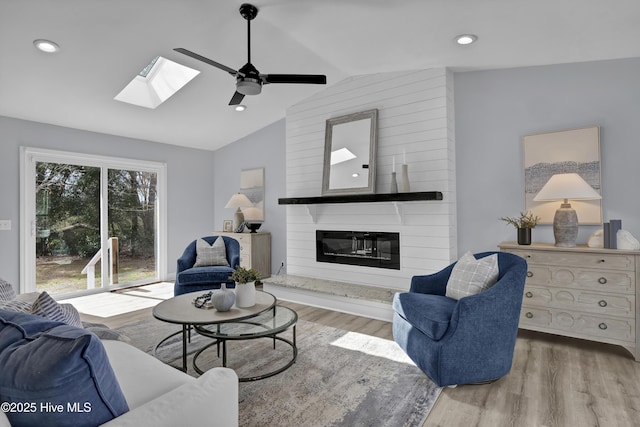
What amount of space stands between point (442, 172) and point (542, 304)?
1569 mm

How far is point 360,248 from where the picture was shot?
4.33 m

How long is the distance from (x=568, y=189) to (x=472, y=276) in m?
1.21

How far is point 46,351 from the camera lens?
2.94ft

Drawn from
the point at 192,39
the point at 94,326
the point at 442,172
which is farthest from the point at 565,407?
the point at 192,39

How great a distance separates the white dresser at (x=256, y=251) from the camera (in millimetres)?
5191

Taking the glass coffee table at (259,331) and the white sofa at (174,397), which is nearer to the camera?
the white sofa at (174,397)

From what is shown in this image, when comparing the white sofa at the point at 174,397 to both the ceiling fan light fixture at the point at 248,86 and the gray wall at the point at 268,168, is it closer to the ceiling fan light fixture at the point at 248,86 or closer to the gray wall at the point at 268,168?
the ceiling fan light fixture at the point at 248,86

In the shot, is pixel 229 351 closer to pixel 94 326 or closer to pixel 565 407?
pixel 94 326

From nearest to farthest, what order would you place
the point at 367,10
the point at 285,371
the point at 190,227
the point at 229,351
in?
the point at 285,371, the point at 367,10, the point at 229,351, the point at 190,227

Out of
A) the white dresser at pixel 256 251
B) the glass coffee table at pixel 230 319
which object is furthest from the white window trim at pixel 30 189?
the glass coffee table at pixel 230 319

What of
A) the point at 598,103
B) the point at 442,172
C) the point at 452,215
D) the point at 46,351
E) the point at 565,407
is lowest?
the point at 565,407

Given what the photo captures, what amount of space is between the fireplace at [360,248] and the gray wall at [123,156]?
268 centimetres

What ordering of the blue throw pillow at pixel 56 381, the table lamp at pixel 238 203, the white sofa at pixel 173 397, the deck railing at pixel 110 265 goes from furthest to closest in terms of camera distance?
1. the table lamp at pixel 238 203
2. the deck railing at pixel 110 265
3. the white sofa at pixel 173 397
4. the blue throw pillow at pixel 56 381

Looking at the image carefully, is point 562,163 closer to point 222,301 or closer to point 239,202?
point 222,301
